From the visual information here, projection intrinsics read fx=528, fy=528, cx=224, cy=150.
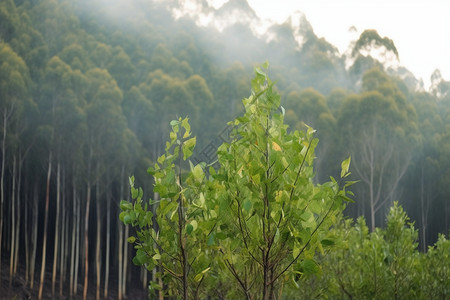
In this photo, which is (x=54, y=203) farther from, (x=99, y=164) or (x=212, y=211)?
(x=212, y=211)

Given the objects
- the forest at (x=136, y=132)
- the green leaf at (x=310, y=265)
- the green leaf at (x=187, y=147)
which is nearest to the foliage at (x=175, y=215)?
the green leaf at (x=187, y=147)

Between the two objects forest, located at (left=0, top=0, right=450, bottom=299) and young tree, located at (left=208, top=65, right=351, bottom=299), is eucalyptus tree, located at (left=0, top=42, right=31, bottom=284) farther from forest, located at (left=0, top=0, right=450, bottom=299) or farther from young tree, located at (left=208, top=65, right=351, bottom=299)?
young tree, located at (left=208, top=65, right=351, bottom=299)

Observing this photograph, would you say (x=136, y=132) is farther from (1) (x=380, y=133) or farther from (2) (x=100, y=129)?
(1) (x=380, y=133)

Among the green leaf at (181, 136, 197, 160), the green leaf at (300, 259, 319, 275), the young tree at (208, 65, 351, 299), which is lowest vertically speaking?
the green leaf at (300, 259, 319, 275)

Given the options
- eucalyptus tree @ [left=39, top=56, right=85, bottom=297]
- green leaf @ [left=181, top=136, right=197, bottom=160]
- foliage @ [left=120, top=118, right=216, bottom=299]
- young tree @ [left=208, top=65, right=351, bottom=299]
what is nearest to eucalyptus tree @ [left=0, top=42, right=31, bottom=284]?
eucalyptus tree @ [left=39, top=56, right=85, bottom=297]

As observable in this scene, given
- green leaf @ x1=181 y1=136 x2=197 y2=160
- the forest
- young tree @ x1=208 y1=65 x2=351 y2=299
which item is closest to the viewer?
young tree @ x1=208 y1=65 x2=351 y2=299

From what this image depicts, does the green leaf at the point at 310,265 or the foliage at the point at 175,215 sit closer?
the green leaf at the point at 310,265

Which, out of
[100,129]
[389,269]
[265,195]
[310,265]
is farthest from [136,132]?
[310,265]

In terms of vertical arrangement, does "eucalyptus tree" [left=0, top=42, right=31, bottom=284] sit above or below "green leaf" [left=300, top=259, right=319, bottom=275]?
above

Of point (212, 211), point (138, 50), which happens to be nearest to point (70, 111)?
point (138, 50)

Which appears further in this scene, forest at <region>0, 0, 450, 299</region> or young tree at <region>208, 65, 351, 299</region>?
forest at <region>0, 0, 450, 299</region>

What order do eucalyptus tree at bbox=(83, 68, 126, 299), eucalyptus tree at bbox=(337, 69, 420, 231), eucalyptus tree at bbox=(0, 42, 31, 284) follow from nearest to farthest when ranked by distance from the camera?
eucalyptus tree at bbox=(0, 42, 31, 284), eucalyptus tree at bbox=(83, 68, 126, 299), eucalyptus tree at bbox=(337, 69, 420, 231)

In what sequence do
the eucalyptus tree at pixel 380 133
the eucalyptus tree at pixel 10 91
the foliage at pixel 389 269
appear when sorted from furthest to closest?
the eucalyptus tree at pixel 380 133, the eucalyptus tree at pixel 10 91, the foliage at pixel 389 269

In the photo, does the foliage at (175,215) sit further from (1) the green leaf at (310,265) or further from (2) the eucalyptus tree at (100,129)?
(2) the eucalyptus tree at (100,129)
